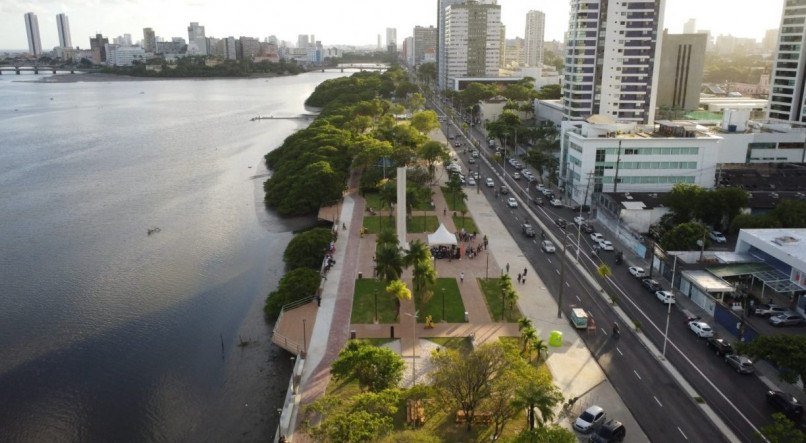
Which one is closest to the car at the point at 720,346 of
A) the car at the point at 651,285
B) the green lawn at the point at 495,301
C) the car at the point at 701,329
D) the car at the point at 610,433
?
the car at the point at 701,329

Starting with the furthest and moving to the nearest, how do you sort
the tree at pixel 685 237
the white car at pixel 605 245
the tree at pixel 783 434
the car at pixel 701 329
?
the white car at pixel 605 245 < the tree at pixel 685 237 < the car at pixel 701 329 < the tree at pixel 783 434

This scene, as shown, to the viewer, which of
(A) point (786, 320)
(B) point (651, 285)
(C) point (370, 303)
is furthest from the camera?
(B) point (651, 285)

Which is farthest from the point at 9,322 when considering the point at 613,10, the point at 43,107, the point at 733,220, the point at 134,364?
the point at 43,107

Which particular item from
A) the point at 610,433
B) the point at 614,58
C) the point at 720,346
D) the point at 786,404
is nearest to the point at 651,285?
the point at 720,346

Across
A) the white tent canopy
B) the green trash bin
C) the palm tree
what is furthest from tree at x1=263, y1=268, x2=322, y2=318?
the palm tree

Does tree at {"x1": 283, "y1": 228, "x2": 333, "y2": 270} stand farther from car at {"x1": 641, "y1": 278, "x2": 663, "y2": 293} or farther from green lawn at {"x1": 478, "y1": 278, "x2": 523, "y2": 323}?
car at {"x1": 641, "y1": 278, "x2": 663, "y2": 293}

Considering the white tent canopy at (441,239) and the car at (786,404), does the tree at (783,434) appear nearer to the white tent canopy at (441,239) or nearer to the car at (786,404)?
the car at (786,404)

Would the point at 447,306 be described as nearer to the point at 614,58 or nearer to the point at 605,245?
the point at 605,245

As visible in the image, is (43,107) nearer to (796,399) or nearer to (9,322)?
(9,322)
